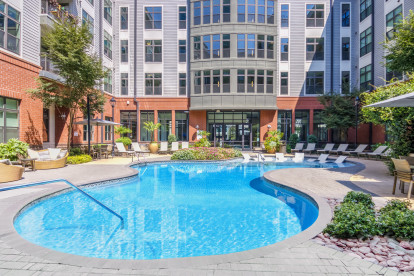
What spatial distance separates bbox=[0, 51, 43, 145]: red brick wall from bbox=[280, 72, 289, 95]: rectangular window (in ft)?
60.4

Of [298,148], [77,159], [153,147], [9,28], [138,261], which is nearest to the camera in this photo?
[138,261]

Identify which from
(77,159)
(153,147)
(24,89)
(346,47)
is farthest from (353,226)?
(346,47)

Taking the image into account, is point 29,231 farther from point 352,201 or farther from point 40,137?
point 40,137

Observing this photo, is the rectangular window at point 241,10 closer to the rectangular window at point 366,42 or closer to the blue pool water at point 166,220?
the rectangular window at point 366,42

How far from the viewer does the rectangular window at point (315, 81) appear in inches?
886

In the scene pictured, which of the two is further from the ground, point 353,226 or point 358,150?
point 358,150

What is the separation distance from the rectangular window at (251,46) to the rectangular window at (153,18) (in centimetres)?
842

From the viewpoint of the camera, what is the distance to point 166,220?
18.2 ft

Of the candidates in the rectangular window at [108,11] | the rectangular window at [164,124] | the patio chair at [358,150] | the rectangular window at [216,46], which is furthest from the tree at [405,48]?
the rectangular window at [108,11]

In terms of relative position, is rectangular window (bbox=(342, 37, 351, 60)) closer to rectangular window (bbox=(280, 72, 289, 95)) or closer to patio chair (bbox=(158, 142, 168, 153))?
rectangular window (bbox=(280, 72, 289, 95))

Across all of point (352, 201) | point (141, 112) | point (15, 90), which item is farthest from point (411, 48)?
point (141, 112)

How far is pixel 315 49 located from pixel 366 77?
4.95 metres

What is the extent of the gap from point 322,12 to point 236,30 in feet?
27.8

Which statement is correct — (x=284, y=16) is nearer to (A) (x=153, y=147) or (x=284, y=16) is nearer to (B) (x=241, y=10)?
(B) (x=241, y=10)
